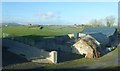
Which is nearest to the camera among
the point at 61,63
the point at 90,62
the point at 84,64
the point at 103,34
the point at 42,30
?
the point at 61,63

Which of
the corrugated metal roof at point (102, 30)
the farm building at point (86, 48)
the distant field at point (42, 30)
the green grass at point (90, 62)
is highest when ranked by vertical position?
the distant field at point (42, 30)

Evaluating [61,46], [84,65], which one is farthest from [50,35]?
[84,65]

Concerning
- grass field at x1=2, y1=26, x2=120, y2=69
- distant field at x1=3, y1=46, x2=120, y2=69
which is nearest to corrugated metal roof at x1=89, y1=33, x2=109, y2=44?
grass field at x1=2, y1=26, x2=120, y2=69

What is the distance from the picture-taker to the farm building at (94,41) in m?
14.0

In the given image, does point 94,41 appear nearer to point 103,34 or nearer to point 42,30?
point 103,34

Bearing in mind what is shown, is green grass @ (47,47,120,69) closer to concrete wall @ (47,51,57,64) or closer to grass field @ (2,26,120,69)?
grass field @ (2,26,120,69)

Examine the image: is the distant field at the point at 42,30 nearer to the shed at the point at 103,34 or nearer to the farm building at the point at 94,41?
the farm building at the point at 94,41

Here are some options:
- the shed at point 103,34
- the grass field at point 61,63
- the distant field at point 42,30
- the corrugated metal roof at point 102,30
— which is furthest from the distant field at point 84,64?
the corrugated metal roof at point 102,30

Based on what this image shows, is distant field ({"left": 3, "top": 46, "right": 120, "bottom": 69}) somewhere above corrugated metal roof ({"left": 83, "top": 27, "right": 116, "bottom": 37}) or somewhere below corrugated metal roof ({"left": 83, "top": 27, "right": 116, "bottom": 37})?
below

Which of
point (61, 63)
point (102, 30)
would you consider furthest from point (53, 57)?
point (102, 30)

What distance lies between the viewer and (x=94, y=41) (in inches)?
584

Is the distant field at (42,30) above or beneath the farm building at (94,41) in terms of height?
Result: above

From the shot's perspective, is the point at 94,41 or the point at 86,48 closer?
the point at 86,48

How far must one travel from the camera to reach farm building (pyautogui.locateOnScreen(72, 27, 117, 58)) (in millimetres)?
13977
